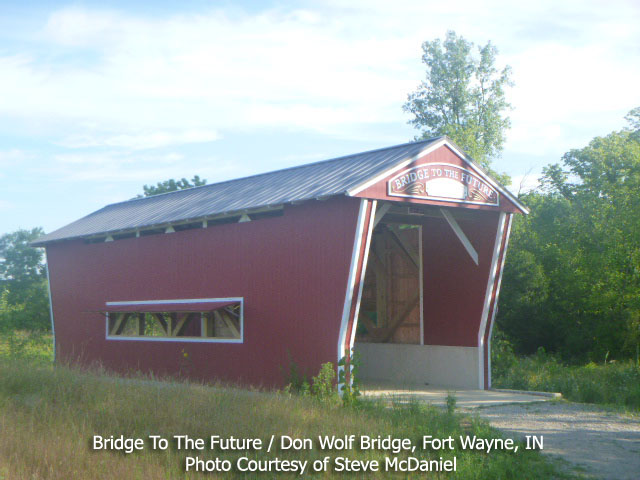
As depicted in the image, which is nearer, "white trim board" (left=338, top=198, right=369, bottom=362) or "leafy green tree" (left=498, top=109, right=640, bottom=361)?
"white trim board" (left=338, top=198, right=369, bottom=362)

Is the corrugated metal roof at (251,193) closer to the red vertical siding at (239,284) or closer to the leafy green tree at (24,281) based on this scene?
the red vertical siding at (239,284)

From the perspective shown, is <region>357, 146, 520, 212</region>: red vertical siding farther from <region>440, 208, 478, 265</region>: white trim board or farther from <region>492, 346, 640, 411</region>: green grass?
<region>492, 346, 640, 411</region>: green grass

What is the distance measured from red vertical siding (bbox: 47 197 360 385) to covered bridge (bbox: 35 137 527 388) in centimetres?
3

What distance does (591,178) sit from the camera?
107 ft

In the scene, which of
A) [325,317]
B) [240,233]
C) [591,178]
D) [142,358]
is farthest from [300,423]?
[591,178]

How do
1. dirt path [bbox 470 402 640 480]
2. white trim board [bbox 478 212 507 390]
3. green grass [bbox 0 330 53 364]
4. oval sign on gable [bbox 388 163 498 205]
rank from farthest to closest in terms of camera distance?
green grass [bbox 0 330 53 364], white trim board [bbox 478 212 507 390], oval sign on gable [bbox 388 163 498 205], dirt path [bbox 470 402 640 480]

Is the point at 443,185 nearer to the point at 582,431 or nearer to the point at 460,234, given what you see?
the point at 460,234

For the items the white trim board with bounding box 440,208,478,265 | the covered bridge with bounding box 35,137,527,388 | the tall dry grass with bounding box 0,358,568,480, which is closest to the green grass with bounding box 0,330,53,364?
the covered bridge with bounding box 35,137,527,388

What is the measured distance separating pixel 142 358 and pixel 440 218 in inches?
312

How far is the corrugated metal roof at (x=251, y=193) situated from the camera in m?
14.5

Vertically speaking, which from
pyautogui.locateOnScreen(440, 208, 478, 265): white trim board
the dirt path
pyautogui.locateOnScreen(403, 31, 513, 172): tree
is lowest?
the dirt path

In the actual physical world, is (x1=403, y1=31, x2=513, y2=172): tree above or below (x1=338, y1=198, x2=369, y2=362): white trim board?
A: above

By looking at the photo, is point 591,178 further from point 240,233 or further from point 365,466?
point 365,466

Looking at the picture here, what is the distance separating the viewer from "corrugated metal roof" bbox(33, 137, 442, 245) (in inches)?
570
